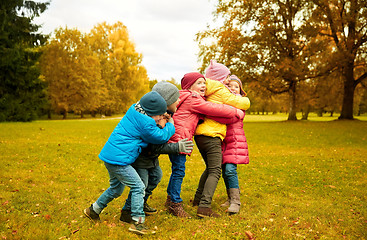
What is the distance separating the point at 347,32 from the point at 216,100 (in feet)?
98.0

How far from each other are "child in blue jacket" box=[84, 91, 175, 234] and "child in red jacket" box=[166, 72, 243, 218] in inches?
23.0

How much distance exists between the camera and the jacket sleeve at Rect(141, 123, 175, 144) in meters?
3.89

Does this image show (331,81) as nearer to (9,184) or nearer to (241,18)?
(241,18)

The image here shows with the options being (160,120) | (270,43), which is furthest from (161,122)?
(270,43)

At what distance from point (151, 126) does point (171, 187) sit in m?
1.35

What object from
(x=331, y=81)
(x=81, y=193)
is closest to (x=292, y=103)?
(x=331, y=81)

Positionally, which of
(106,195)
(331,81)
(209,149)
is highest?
(331,81)

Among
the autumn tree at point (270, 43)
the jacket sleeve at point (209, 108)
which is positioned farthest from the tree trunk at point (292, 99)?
the jacket sleeve at point (209, 108)

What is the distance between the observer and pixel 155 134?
12.9 ft

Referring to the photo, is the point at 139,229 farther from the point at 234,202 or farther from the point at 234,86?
the point at 234,86

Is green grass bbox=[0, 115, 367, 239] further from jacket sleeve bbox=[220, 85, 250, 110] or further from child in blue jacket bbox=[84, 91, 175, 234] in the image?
jacket sleeve bbox=[220, 85, 250, 110]

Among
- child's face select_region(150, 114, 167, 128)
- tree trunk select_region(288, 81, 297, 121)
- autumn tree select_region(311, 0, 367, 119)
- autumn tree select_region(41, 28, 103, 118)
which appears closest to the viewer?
child's face select_region(150, 114, 167, 128)

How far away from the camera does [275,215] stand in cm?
488

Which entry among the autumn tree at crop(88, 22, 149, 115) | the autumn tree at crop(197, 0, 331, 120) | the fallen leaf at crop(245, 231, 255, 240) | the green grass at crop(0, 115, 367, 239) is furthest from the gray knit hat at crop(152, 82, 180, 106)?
the autumn tree at crop(88, 22, 149, 115)
